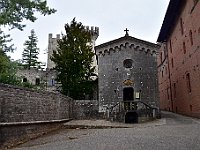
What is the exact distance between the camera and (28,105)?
1470 cm

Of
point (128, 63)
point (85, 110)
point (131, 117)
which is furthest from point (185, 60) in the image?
point (85, 110)

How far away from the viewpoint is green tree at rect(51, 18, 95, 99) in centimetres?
2817

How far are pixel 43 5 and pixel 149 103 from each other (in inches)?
537

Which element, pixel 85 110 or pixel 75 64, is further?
pixel 75 64

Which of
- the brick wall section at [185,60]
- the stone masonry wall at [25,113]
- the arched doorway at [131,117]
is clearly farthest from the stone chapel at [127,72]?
the stone masonry wall at [25,113]

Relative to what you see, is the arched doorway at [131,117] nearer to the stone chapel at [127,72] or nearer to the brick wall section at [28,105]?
the stone chapel at [127,72]

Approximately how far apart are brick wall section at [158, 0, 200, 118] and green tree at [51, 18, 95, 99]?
9.35m

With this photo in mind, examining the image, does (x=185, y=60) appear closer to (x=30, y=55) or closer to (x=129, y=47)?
(x=129, y=47)

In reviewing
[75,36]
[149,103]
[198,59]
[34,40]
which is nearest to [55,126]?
[149,103]

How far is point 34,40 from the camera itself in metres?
51.7

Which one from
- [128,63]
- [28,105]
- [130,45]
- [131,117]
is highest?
[130,45]

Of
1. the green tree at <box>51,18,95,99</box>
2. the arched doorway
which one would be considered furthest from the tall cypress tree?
the arched doorway

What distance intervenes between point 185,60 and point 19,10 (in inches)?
607

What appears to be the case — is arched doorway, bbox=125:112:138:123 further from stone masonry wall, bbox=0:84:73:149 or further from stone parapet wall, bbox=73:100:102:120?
stone masonry wall, bbox=0:84:73:149
